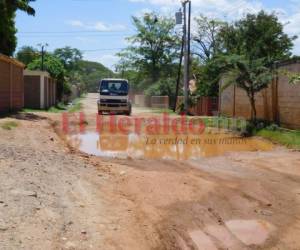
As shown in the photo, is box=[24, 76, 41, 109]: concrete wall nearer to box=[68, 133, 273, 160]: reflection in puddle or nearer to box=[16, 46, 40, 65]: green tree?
box=[68, 133, 273, 160]: reflection in puddle

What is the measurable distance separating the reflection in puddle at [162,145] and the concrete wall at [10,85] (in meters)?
6.96

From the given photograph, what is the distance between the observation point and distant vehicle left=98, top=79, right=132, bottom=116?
30688 mm

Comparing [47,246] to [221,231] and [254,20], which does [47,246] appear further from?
[254,20]

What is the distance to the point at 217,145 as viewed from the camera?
664 inches

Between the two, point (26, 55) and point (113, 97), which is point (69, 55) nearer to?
point (26, 55)

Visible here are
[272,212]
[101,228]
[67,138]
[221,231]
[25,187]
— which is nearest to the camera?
[101,228]

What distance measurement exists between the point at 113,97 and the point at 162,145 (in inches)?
582

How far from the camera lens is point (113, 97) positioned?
30.7m

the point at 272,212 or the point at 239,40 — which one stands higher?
the point at 239,40

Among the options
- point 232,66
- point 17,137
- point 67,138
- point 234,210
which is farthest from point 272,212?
point 232,66

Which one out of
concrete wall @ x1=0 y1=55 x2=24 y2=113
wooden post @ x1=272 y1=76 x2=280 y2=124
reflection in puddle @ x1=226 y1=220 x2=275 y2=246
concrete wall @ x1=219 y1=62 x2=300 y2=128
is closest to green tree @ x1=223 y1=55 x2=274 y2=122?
wooden post @ x1=272 y1=76 x2=280 y2=124

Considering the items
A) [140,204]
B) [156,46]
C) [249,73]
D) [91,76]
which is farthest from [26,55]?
[91,76]

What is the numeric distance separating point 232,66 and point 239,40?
18.7m

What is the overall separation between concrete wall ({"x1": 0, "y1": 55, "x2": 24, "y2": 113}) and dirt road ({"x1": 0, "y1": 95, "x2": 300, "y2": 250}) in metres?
13.0
